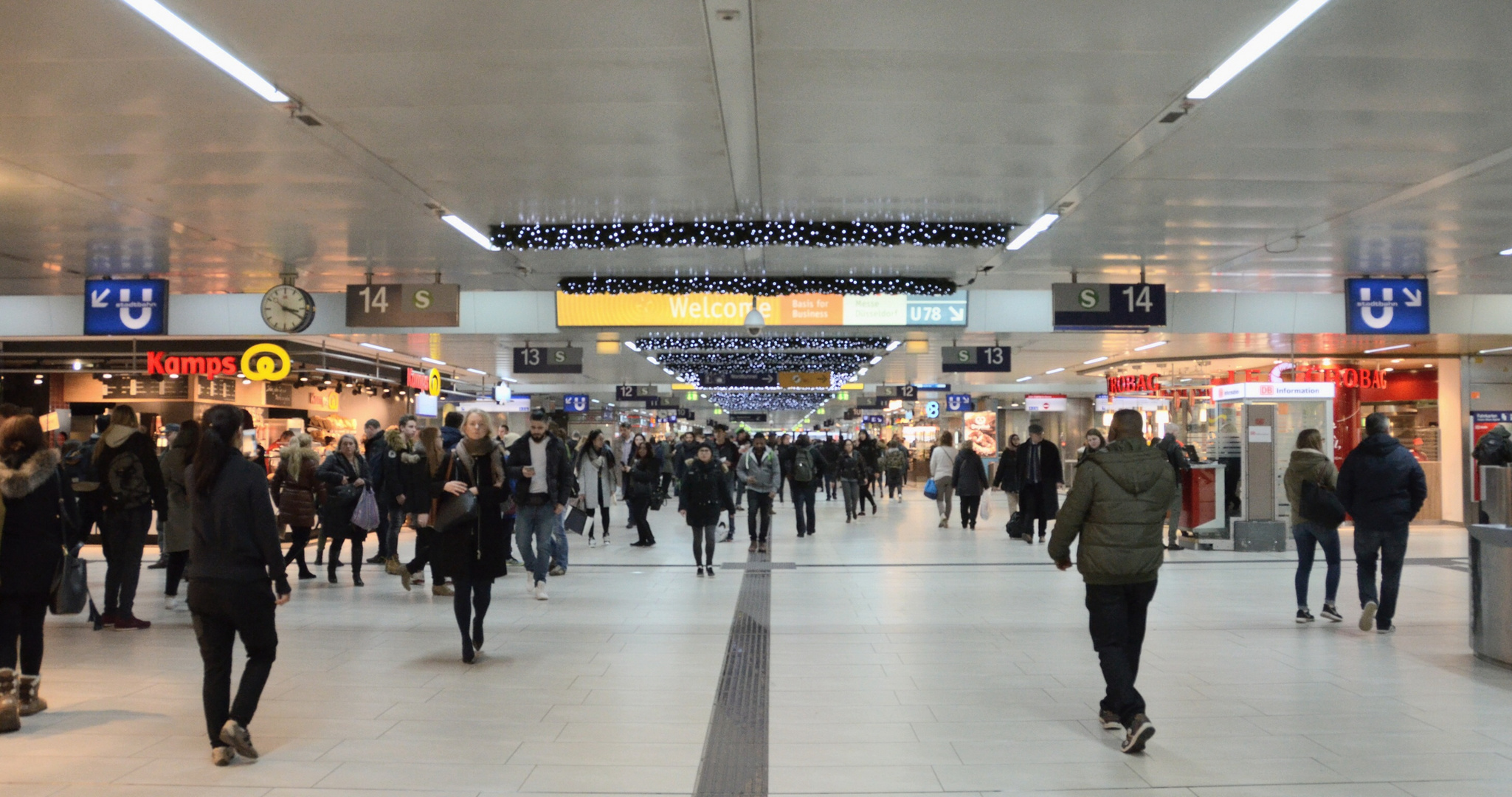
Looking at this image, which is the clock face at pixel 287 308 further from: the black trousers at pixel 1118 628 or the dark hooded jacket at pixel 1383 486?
the dark hooded jacket at pixel 1383 486

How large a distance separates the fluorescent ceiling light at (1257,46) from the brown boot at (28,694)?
7.07 metres

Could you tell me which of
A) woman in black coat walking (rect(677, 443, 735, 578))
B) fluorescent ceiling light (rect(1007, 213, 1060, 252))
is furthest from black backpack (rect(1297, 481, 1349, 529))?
woman in black coat walking (rect(677, 443, 735, 578))

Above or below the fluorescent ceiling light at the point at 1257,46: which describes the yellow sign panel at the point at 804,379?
below

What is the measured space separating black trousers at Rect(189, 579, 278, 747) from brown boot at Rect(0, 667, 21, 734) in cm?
127

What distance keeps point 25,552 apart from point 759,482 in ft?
28.9

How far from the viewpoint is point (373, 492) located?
11.5 metres

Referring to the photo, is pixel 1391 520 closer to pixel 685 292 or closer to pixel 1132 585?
pixel 1132 585

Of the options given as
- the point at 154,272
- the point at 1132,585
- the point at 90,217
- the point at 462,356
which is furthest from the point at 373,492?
the point at 462,356

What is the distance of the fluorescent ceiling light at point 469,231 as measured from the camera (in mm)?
10461

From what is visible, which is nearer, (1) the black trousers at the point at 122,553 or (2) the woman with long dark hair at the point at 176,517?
(1) the black trousers at the point at 122,553

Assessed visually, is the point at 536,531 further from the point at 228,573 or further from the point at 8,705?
the point at 228,573

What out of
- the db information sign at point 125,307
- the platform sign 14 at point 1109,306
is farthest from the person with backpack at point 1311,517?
the db information sign at point 125,307

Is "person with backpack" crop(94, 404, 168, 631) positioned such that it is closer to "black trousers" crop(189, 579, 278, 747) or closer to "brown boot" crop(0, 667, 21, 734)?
"brown boot" crop(0, 667, 21, 734)

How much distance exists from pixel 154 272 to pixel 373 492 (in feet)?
15.5
